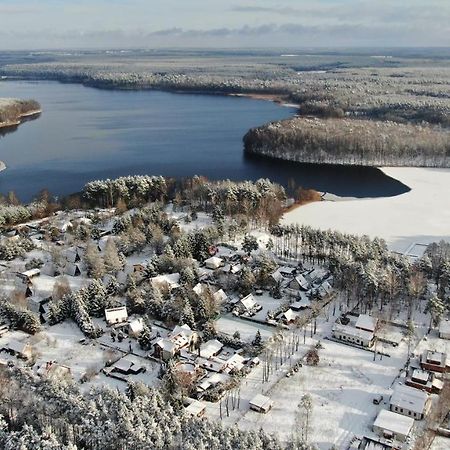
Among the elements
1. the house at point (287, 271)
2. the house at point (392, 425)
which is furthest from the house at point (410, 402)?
the house at point (287, 271)

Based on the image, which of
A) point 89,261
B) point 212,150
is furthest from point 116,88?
point 89,261

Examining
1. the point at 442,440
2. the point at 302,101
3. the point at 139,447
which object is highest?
the point at 302,101

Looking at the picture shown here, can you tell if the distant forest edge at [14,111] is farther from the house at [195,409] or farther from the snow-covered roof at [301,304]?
the house at [195,409]

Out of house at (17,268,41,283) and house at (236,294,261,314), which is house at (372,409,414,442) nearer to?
house at (236,294,261,314)

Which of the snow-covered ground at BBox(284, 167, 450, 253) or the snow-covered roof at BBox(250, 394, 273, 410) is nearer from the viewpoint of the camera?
the snow-covered roof at BBox(250, 394, 273, 410)

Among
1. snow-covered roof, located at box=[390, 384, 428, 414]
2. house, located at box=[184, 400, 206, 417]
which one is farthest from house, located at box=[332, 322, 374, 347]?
house, located at box=[184, 400, 206, 417]

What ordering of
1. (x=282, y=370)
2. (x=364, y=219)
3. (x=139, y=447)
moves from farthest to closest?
(x=364, y=219) → (x=282, y=370) → (x=139, y=447)

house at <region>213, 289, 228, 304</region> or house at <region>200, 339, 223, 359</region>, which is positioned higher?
house at <region>213, 289, 228, 304</region>

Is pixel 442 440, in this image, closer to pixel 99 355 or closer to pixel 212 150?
pixel 99 355
